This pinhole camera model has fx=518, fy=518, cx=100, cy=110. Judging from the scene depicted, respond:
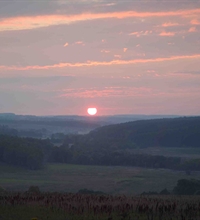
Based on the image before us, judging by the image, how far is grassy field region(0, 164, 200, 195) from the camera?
64.2 m

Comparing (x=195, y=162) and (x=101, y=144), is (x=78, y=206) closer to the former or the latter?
(x=195, y=162)

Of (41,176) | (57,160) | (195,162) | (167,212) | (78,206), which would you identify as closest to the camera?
(167,212)

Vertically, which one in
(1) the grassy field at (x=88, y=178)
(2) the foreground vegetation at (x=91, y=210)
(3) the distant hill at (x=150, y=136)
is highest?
(3) the distant hill at (x=150, y=136)

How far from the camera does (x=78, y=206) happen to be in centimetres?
2470

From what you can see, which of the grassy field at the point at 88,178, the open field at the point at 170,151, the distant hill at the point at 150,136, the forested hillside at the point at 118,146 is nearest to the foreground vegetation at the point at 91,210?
the grassy field at the point at 88,178

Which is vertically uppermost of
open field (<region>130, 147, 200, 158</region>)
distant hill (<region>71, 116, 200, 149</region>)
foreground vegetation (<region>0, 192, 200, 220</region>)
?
distant hill (<region>71, 116, 200, 149</region>)

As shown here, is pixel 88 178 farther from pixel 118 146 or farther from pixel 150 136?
pixel 150 136

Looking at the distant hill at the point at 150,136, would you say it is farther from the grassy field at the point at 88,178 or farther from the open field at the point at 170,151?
the grassy field at the point at 88,178

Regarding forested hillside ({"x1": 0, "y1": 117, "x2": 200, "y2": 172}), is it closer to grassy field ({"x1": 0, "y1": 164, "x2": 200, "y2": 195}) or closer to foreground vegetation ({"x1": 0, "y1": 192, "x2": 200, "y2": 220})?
grassy field ({"x1": 0, "y1": 164, "x2": 200, "y2": 195})

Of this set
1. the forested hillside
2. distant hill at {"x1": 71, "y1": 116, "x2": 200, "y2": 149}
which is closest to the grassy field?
the forested hillside

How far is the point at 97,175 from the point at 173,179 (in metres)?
13.5

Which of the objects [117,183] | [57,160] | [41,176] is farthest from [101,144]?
[117,183]

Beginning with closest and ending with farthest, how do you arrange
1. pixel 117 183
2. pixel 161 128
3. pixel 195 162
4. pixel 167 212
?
pixel 167 212 < pixel 117 183 < pixel 195 162 < pixel 161 128

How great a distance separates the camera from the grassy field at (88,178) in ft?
211
